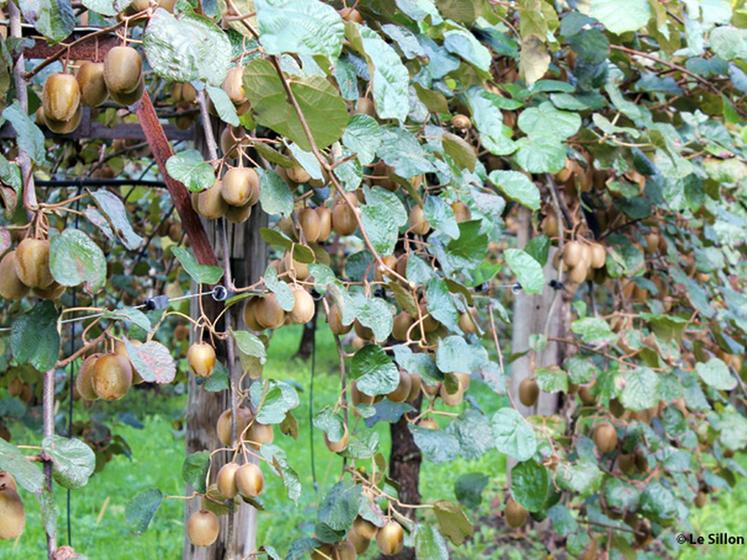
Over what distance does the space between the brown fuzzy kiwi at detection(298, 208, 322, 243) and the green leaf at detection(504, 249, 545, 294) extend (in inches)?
13.7

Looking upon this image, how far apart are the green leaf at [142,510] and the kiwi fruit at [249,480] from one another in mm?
169

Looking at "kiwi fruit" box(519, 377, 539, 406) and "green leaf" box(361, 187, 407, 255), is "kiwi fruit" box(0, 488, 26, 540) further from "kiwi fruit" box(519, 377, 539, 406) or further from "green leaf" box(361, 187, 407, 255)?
"kiwi fruit" box(519, 377, 539, 406)

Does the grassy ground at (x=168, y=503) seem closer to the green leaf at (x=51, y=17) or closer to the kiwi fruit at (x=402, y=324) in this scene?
the kiwi fruit at (x=402, y=324)

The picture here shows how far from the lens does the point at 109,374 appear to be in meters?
0.79

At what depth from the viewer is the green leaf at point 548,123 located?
150 centimetres

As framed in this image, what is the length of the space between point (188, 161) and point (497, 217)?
652 millimetres

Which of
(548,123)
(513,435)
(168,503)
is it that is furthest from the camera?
(168,503)

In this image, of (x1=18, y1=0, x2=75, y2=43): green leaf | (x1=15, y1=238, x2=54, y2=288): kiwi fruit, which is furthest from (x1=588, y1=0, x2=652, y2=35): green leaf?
(x1=15, y1=238, x2=54, y2=288): kiwi fruit

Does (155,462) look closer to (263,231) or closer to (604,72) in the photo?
(604,72)

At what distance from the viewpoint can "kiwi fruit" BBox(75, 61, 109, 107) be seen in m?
0.79

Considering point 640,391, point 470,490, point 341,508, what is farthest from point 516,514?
point 341,508

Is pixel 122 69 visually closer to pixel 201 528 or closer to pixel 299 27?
pixel 299 27

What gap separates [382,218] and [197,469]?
355 mm

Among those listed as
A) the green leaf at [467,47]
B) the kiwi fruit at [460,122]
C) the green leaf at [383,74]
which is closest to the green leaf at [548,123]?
the kiwi fruit at [460,122]
